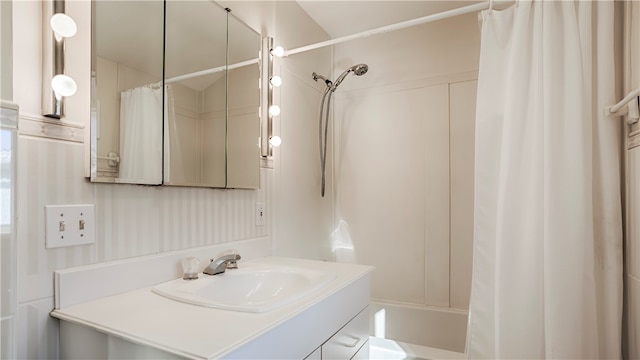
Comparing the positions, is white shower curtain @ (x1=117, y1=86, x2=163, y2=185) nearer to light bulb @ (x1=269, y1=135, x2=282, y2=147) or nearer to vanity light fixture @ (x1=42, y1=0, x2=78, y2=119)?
vanity light fixture @ (x1=42, y1=0, x2=78, y2=119)

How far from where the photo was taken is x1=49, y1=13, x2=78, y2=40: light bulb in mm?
868

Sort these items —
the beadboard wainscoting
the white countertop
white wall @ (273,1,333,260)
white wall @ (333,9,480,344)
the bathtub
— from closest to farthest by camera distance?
the white countertop → the beadboard wainscoting → white wall @ (273,1,333,260) → the bathtub → white wall @ (333,9,480,344)

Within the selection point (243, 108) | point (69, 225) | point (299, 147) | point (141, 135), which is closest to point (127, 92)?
point (141, 135)

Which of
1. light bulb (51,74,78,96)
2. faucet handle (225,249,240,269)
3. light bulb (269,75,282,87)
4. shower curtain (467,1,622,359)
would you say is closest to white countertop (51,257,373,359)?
faucet handle (225,249,240,269)

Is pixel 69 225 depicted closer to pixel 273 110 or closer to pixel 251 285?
pixel 251 285

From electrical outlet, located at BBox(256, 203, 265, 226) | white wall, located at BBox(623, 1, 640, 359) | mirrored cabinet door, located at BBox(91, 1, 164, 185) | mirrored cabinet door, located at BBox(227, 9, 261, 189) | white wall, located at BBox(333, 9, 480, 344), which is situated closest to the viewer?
mirrored cabinet door, located at BBox(91, 1, 164, 185)

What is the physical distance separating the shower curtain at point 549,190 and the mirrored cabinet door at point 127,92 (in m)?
1.32

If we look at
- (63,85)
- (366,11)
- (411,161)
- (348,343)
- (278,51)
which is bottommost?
(348,343)

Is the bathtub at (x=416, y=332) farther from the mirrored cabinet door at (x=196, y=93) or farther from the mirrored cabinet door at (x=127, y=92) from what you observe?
the mirrored cabinet door at (x=127, y=92)

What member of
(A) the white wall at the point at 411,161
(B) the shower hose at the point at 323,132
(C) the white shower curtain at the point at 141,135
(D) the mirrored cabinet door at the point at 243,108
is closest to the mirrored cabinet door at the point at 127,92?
(C) the white shower curtain at the point at 141,135

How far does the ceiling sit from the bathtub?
1.84 m

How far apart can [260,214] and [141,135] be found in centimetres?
69

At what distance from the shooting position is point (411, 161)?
221 cm

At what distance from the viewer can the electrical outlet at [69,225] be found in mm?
857
